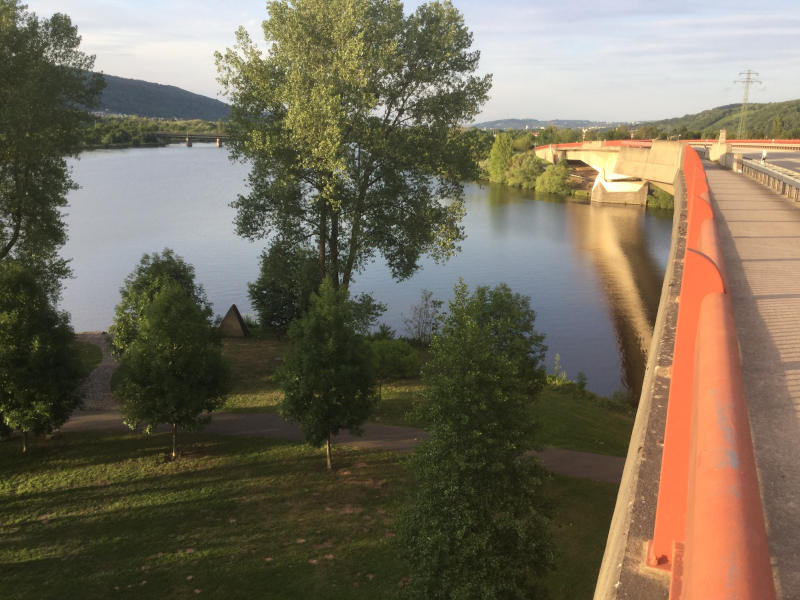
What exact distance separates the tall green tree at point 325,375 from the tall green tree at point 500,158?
81.4m

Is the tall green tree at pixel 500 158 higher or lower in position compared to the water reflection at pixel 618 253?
higher

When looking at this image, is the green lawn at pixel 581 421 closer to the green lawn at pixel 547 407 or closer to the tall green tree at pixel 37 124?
the green lawn at pixel 547 407

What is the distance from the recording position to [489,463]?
30.7ft

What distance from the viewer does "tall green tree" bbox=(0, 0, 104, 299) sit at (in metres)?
19.0

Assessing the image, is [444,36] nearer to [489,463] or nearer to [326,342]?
[326,342]

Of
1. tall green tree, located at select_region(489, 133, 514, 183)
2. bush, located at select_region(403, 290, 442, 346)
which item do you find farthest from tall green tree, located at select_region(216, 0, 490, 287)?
tall green tree, located at select_region(489, 133, 514, 183)

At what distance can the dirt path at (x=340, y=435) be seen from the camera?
16.2m

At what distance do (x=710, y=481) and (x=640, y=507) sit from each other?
1.66 m

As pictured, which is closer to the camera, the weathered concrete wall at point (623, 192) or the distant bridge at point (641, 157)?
the distant bridge at point (641, 157)

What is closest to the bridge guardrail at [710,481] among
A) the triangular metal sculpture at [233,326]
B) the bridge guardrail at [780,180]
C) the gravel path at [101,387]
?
the bridge guardrail at [780,180]

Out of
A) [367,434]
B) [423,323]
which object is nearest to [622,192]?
[423,323]

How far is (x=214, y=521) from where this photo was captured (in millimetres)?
13586

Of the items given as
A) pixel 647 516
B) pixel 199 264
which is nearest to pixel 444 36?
pixel 647 516

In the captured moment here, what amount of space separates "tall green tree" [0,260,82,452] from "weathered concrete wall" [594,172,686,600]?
14.5m
